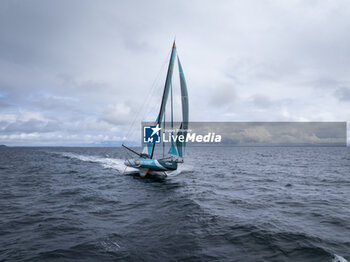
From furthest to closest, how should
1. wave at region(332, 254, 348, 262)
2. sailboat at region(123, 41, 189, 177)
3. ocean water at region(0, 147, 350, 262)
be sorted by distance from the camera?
sailboat at region(123, 41, 189, 177), ocean water at region(0, 147, 350, 262), wave at region(332, 254, 348, 262)

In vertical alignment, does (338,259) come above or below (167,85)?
below

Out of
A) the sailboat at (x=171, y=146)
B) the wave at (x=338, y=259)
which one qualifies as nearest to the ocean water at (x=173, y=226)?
the wave at (x=338, y=259)

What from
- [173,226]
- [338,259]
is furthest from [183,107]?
[338,259]

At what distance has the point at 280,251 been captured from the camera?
6547 millimetres

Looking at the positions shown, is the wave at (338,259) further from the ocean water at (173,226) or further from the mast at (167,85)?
the mast at (167,85)

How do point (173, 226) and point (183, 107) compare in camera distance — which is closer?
point (173, 226)

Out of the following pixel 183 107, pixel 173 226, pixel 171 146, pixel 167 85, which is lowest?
pixel 173 226

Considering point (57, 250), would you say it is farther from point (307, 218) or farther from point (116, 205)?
point (307, 218)

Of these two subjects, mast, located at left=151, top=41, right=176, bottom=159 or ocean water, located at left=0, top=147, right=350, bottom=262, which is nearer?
ocean water, located at left=0, top=147, right=350, bottom=262

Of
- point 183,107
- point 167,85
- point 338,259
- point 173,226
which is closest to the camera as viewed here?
point 338,259

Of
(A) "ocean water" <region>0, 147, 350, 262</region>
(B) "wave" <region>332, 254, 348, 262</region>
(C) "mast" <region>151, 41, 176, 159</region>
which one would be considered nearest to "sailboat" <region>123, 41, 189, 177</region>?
(C) "mast" <region>151, 41, 176, 159</region>

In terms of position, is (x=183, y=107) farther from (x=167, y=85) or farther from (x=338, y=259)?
(x=338, y=259)

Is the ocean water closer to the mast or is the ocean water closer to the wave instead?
the wave

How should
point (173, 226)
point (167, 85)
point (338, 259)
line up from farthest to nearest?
point (167, 85) < point (173, 226) < point (338, 259)
